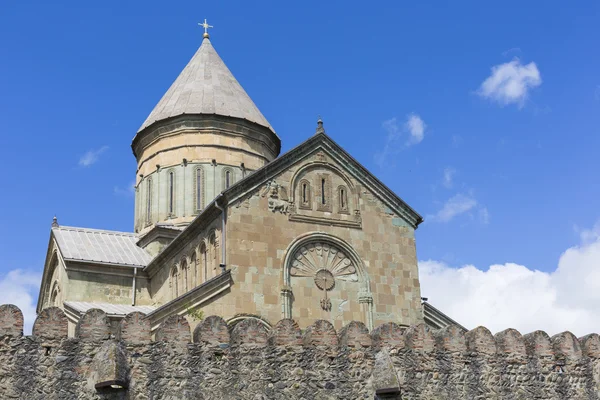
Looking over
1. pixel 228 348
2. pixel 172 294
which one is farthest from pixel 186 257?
pixel 228 348

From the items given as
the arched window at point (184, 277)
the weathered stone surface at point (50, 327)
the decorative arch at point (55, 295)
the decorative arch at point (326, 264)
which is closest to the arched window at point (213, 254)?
the decorative arch at point (326, 264)

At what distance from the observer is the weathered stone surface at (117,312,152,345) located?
11.0 meters

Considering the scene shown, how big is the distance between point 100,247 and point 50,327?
17174 millimetres

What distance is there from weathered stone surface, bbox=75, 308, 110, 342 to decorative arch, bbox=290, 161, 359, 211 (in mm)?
11134

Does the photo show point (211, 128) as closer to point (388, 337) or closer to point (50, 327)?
point (388, 337)

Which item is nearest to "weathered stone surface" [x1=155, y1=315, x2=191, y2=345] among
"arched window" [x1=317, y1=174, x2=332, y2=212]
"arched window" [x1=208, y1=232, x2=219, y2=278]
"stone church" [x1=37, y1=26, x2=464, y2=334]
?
"stone church" [x1=37, y1=26, x2=464, y2=334]

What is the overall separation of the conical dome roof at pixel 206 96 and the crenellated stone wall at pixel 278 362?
1821cm

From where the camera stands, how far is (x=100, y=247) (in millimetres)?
27594

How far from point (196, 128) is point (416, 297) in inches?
436

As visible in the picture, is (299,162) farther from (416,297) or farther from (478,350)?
(478,350)

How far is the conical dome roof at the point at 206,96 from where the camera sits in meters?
29.6

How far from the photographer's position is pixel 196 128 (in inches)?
1152

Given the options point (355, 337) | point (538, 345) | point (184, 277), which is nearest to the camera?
point (355, 337)

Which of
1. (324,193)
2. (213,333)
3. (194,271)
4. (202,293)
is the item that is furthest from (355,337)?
(194,271)
